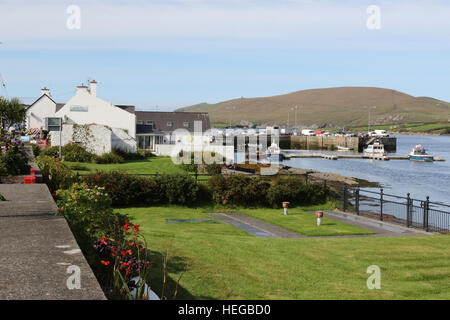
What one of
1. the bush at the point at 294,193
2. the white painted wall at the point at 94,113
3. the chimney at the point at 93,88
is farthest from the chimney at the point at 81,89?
the bush at the point at 294,193

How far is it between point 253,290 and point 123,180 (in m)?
16.6

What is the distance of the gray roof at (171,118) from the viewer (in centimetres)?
8412

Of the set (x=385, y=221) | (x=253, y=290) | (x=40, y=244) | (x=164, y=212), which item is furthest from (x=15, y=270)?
(x=385, y=221)

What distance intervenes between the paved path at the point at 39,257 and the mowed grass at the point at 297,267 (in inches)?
83.9

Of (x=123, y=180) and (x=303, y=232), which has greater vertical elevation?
(x=123, y=180)

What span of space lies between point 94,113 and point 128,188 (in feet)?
119

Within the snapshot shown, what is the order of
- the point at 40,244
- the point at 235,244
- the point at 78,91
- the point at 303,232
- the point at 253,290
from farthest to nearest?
the point at 78,91 → the point at 303,232 → the point at 235,244 → the point at 253,290 → the point at 40,244

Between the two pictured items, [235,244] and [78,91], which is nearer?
[235,244]

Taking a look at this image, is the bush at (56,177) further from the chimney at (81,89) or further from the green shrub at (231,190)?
the chimney at (81,89)

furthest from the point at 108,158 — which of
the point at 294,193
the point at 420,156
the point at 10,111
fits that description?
the point at 420,156

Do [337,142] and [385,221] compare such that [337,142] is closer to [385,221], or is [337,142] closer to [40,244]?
[385,221]

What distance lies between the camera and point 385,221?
24359 mm

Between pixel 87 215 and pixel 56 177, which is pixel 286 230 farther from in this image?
pixel 87 215
